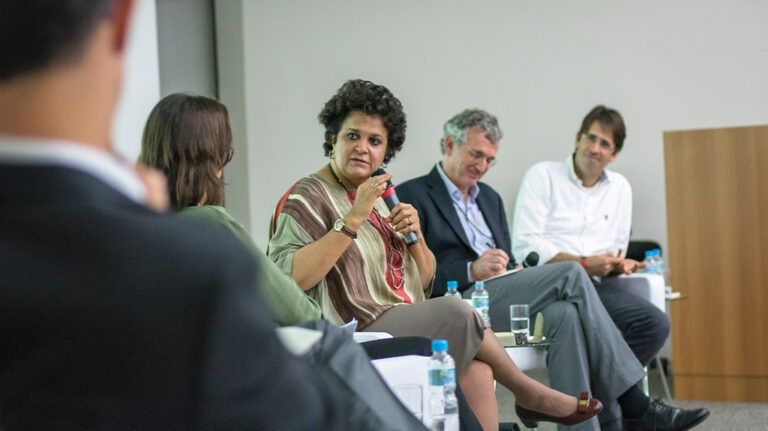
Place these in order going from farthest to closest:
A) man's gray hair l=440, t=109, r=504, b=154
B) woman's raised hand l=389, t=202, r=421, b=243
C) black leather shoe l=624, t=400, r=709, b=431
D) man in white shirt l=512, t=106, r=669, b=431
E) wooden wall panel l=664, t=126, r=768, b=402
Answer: wooden wall panel l=664, t=126, r=768, b=402
man in white shirt l=512, t=106, r=669, b=431
man's gray hair l=440, t=109, r=504, b=154
black leather shoe l=624, t=400, r=709, b=431
woman's raised hand l=389, t=202, r=421, b=243

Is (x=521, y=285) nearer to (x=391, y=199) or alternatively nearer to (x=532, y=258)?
(x=532, y=258)

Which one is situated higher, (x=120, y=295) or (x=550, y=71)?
(x=550, y=71)

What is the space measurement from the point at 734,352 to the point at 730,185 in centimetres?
87

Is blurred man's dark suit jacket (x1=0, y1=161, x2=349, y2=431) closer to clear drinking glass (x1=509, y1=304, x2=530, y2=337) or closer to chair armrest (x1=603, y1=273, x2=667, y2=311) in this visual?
clear drinking glass (x1=509, y1=304, x2=530, y2=337)

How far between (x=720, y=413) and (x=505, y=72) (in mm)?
2580

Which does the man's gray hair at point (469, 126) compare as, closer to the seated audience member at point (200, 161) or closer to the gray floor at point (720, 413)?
the gray floor at point (720, 413)

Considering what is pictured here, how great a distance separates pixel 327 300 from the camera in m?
2.68

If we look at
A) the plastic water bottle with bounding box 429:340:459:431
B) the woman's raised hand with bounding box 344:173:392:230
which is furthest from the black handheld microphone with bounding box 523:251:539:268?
the plastic water bottle with bounding box 429:340:459:431

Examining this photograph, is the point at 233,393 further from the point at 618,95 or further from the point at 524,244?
the point at 618,95

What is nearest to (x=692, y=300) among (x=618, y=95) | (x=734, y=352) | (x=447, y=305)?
(x=734, y=352)

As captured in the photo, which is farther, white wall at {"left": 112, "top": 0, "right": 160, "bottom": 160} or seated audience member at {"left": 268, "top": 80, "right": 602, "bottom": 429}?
white wall at {"left": 112, "top": 0, "right": 160, "bottom": 160}

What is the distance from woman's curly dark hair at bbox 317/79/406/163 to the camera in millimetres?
2936

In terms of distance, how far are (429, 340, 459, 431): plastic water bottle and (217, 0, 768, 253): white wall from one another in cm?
386

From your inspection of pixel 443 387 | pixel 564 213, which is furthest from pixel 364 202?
pixel 564 213
